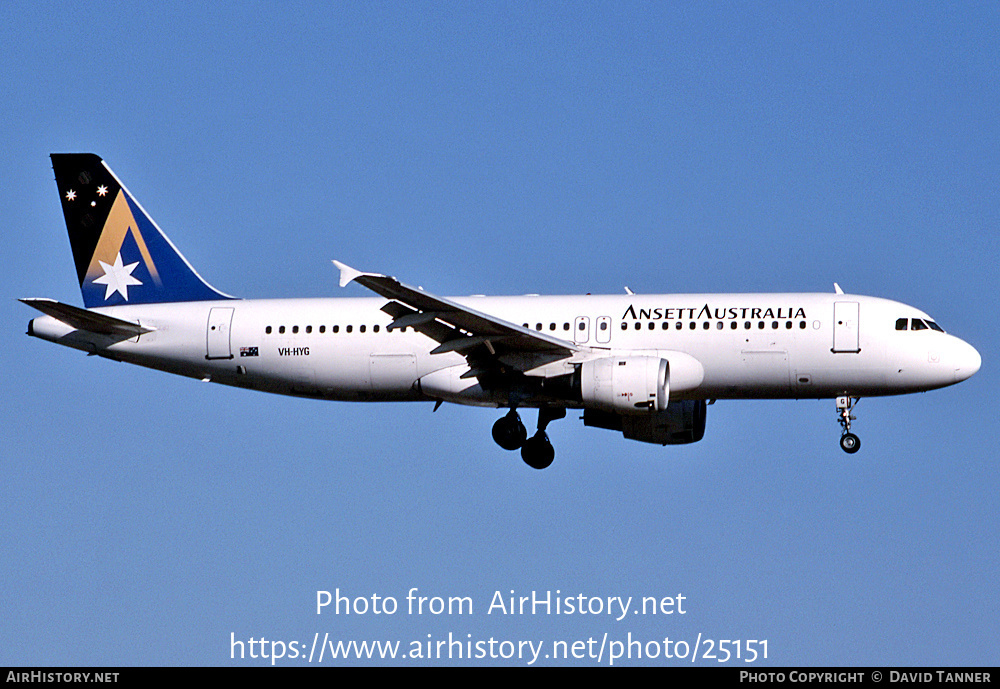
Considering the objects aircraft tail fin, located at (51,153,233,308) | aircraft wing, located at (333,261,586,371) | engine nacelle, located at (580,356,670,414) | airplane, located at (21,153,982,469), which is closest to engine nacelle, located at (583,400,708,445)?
airplane, located at (21,153,982,469)

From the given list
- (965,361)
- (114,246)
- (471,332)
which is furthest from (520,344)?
(114,246)

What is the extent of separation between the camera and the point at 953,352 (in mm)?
40656

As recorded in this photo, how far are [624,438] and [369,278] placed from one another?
36.0 ft

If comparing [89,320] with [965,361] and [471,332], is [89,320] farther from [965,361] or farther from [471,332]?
[965,361]

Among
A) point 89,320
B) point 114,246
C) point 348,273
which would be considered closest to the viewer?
point 348,273

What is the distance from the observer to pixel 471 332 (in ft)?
134

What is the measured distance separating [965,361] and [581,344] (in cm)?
930

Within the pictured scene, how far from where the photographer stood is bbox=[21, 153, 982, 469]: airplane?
133 feet

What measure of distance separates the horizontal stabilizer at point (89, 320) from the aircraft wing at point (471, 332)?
26.1ft

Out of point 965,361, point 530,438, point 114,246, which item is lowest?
point 530,438

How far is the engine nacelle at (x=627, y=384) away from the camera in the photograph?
40.1 m
